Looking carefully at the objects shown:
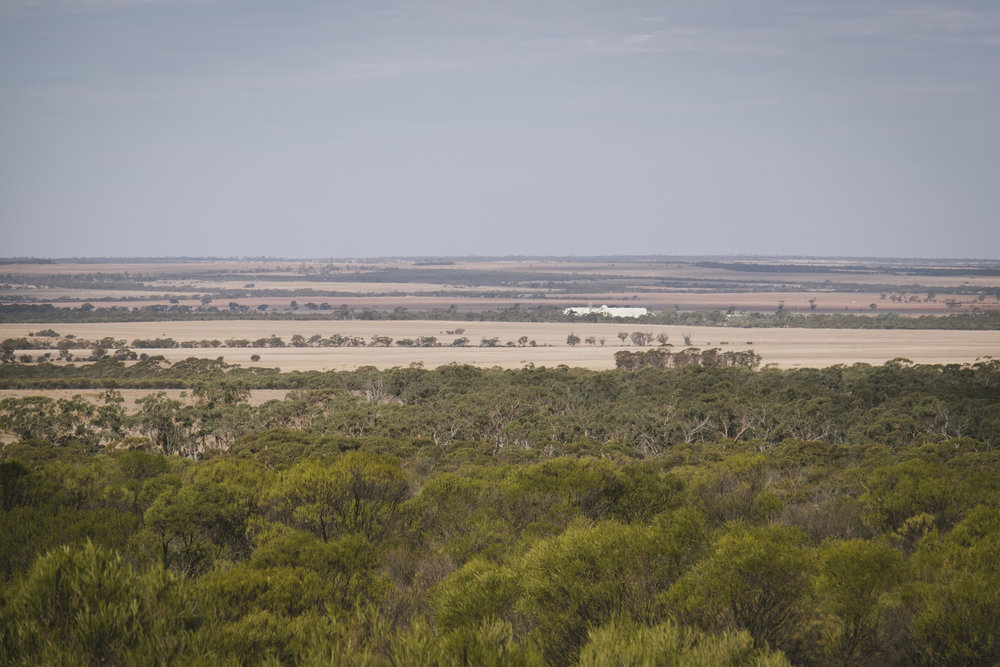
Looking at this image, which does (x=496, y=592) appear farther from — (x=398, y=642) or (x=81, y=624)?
(x=81, y=624)

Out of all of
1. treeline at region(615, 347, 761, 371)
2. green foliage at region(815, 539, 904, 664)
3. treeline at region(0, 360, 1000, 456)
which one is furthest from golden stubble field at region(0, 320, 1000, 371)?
green foliage at region(815, 539, 904, 664)

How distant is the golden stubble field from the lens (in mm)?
102312

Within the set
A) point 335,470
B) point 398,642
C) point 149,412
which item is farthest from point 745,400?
point 398,642

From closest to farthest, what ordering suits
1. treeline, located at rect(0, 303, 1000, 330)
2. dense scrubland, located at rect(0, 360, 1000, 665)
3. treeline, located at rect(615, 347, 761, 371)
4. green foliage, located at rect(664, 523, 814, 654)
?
dense scrubland, located at rect(0, 360, 1000, 665) < green foliage, located at rect(664, 523, 814, 654) < treeline, located at rect(615, 347, 761, 371) < treeline, located at rect(0, 303, 1000, 330)

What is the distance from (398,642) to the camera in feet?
36.6

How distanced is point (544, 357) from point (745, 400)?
161 ft

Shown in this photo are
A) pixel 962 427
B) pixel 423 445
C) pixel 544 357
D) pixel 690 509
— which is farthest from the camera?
pixel 544 357

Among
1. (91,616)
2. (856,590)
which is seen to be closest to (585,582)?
(856,590)

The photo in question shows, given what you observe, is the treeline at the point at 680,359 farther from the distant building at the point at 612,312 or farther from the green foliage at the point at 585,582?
the distant building at the point at 612,312

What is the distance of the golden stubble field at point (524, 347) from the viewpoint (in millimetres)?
102312

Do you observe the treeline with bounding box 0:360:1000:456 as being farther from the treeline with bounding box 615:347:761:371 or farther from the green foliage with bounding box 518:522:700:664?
the green foliage with bounding box 518:522:700:664

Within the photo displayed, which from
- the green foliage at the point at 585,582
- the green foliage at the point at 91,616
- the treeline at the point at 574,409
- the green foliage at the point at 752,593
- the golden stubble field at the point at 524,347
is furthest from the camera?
the golden stubble field at the point at 524,347

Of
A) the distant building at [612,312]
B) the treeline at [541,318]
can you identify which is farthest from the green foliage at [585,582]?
the distant building at [612,312]

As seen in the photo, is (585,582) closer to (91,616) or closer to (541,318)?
(91,616)
